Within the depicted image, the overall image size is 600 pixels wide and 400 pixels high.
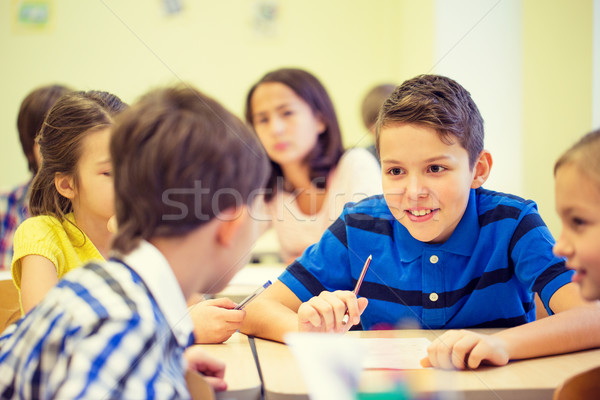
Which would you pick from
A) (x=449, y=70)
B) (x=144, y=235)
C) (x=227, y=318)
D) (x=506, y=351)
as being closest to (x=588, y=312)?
(x=506, y=351)

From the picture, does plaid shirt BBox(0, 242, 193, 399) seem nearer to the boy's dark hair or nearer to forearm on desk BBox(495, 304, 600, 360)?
forearm on desk BBox(495, 304, 600, 360)

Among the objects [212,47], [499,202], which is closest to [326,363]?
[499,202]

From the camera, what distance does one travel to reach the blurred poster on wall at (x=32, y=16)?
3402 millimetres

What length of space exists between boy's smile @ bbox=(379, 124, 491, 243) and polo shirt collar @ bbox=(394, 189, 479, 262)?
0.06 ft

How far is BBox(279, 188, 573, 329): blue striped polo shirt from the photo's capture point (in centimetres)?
109

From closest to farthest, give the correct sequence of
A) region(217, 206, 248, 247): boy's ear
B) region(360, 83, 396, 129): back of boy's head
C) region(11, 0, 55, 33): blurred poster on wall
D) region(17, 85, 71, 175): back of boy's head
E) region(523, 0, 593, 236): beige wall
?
region(217, 206, 248, 247): boy's ear → region(523, 0, 593, 236): beige wall → region(17, 85, 71, 175): back of boy's head → region(360, 83, 396, 129): back of boy's head → region(11, 0, 55, 33): blurred poster on wall

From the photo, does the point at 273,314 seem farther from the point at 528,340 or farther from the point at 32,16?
the point at 32,16

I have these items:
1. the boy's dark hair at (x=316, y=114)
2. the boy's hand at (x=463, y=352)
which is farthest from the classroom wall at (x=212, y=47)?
the boy's hand at (x=463, y=352)

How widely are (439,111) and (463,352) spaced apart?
47cm

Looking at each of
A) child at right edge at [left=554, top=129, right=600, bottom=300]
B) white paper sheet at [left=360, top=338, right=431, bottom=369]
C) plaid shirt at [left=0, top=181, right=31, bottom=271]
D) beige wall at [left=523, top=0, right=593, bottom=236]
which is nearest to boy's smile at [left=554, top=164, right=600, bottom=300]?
child at right edge at [left=554, top=129, right=600, bottom=300]

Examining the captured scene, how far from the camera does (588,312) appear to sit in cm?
91

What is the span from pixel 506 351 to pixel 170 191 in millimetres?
542

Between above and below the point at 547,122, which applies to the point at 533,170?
below

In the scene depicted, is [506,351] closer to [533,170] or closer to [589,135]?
[589,135]
